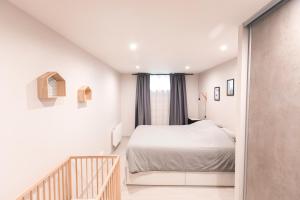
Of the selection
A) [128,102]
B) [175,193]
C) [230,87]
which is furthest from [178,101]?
[175,193]

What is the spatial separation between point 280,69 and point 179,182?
2.18 meters

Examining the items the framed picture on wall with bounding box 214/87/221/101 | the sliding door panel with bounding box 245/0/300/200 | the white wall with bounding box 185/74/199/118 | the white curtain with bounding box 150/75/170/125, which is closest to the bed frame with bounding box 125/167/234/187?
the sliding door panel with bounding box 245/0/300/200

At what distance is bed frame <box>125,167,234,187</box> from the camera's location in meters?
2.74

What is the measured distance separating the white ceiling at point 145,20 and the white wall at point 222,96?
122 cm

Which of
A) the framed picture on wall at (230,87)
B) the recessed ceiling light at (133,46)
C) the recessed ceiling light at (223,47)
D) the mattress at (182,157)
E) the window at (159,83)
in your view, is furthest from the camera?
the window at (159,83)

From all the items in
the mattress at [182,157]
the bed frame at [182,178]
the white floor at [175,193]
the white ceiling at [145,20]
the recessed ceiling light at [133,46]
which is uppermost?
the recessed ceiling light at [133,46]

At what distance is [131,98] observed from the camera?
600cm

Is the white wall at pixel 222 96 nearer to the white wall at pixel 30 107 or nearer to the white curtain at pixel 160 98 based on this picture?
the white curtain at pixel 160 98

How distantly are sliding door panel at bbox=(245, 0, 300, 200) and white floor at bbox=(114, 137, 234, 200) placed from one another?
34.7 inches

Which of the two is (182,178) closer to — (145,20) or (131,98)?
(145,20)

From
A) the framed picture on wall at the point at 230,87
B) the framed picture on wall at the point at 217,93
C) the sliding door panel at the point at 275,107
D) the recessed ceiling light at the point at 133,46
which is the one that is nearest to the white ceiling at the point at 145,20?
the recessed ceiling light at the point at 133,46

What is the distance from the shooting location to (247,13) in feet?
5.01

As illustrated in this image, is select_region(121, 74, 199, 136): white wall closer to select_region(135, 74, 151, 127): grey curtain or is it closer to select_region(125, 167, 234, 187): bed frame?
select_region(135, 74, 151, 127): grey curtain

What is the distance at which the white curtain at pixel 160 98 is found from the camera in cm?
594
